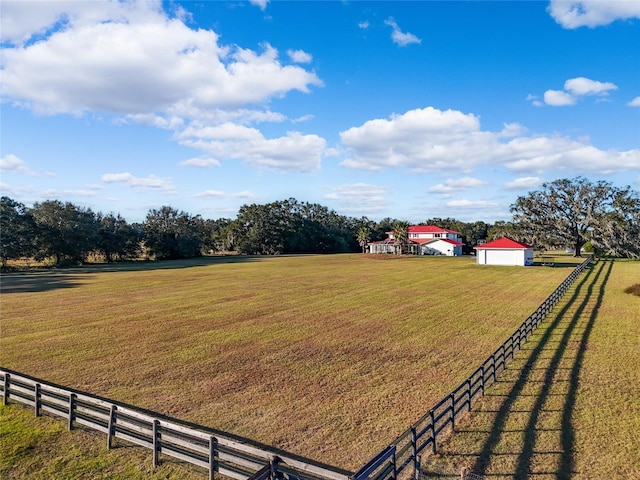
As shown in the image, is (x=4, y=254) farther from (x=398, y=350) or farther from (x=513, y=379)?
(x=513, y=379)

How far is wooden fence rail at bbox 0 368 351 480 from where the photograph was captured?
832 centimetres

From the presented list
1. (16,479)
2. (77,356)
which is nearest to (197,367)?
(77,356)

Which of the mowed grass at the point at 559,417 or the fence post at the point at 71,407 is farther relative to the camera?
the fence post at the point at 71,407

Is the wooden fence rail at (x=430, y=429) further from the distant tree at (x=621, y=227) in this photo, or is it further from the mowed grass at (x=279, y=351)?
the distant tree at (x=621, y=227)

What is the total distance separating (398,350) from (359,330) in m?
4.12

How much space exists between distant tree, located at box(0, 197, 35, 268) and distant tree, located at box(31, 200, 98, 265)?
1735 millimetres

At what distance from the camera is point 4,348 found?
2008 centimetres

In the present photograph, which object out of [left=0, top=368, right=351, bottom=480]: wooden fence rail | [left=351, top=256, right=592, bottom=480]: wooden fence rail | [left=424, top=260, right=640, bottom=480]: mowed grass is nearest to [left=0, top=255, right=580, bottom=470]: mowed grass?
[left=351, top=256, right=592, bottom=480]: wooden fence rail

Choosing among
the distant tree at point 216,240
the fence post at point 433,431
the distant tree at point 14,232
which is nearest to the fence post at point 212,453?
the fence post at point 433,431

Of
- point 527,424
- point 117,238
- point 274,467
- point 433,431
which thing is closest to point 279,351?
point 433,431

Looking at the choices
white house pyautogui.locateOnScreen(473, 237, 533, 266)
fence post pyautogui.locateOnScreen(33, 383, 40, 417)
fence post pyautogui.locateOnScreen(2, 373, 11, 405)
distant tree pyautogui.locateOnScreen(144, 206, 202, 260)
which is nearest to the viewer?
fence post pyautogui.locateOnScreen(33, 383, 40, 417)

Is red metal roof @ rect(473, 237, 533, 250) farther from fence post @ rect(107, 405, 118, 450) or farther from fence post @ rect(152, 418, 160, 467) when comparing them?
fence post @ rect(107, 405, 118, 450)

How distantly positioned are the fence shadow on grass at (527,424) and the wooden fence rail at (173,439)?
11.0ft

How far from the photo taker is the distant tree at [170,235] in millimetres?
95825
